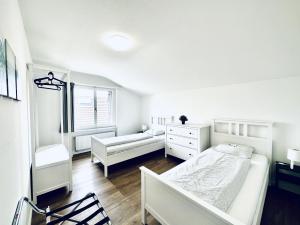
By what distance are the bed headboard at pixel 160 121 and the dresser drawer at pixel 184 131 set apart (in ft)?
2.17

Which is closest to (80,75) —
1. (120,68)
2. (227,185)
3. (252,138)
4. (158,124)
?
(120,68)

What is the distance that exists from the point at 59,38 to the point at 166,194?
2676 mm

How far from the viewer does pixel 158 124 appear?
15.1 ft

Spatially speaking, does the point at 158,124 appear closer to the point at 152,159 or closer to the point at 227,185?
the point at 152,159

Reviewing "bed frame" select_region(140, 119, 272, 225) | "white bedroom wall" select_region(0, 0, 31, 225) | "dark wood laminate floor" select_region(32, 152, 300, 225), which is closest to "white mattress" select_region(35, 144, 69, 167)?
"dark wood laminate floor" select_region(32, 152, 300, 225)

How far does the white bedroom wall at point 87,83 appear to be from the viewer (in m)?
3.37

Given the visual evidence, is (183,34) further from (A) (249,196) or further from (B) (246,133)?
(B) (246,133)

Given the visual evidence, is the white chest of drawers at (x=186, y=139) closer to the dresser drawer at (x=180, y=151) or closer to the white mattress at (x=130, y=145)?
the dresser drawer at (x=180, y=151)

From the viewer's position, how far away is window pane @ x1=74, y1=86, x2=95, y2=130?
154 inches

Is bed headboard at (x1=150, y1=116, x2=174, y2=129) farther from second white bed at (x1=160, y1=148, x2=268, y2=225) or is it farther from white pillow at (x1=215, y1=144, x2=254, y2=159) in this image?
second white bed at (x1=160, y1=148, x2=268, y2=225)

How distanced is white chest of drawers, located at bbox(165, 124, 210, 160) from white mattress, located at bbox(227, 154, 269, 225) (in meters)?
1.04

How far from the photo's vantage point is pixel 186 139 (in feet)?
10.4

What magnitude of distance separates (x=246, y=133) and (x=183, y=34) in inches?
86.9

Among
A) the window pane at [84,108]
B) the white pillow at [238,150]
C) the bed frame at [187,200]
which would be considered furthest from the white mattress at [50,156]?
the white pillow at [238,150]
